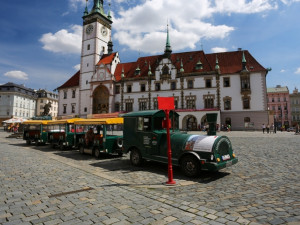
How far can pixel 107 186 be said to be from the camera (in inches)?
230

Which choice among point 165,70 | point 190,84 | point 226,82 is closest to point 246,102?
point 226,82

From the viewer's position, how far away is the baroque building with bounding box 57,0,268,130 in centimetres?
3666

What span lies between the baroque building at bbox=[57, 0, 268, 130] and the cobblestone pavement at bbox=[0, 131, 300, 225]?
103 feet

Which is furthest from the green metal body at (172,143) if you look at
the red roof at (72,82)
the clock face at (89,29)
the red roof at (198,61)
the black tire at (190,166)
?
the red roof at (72,82)

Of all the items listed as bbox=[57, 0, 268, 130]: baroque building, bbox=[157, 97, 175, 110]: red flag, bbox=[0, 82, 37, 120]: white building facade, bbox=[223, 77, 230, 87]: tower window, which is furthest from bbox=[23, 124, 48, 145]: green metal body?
bbox=[0, 82, 37, 120]: white building facade

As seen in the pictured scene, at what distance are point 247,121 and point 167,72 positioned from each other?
17.9m

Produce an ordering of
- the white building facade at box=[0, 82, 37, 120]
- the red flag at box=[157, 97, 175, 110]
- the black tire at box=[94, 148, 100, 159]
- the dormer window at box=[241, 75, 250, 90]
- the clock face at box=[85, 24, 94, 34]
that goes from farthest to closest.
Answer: the white building facade at box=[0, 82, 37, 120], the clock face at box=[85, 24, 94, 34], the dormer window at box=[241, 75, 250, 90], the black tire at box=[94, 148, 100, 159], the red flag at box=[157, 97, 175, 110]

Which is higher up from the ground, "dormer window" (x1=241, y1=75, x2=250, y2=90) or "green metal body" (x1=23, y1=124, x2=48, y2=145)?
"dormer window" (x1=241, y1=75, x2=250, y2=90)

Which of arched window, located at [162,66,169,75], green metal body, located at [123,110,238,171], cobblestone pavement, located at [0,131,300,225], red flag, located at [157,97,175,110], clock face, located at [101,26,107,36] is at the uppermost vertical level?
clock face, located at [101,26,107,36]

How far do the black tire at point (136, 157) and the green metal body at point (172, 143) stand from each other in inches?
7.4

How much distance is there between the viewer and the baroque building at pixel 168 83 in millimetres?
36656

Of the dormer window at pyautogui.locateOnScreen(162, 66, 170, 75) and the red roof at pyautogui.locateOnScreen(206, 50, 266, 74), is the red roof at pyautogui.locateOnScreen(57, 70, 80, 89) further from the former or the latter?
the red roof at pyautogui.locateOnScreen(206, 50, 266, 74)

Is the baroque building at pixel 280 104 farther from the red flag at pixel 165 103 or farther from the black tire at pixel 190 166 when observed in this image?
the red flag at pixel 165 103

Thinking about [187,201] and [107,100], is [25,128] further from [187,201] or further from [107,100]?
[107,100]
